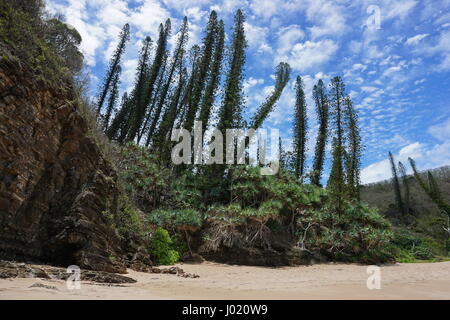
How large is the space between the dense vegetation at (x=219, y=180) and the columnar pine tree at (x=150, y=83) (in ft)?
0.38

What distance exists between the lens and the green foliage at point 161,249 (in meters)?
9.92

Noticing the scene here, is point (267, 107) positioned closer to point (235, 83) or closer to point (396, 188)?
point (235, 83)

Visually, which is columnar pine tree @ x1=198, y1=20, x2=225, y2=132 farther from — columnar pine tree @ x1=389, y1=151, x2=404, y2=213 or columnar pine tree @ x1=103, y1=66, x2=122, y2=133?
columnar pine tree @ x1=389, y1=151, x2=404, y2=213

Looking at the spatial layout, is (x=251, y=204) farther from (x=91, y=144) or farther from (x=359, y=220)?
(x=91, y=144)

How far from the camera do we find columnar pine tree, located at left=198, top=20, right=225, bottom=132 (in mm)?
18016

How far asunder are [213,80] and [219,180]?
7.65 metres

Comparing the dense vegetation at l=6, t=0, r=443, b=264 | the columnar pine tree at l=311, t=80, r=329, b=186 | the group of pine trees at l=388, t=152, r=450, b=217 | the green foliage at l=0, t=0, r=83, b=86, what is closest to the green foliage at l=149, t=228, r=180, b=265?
the dense vegetation at l=6, t=0, r=443, b=264

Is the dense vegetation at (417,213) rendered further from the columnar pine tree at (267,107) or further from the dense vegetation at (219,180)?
the columnar pine tree at (267,107)

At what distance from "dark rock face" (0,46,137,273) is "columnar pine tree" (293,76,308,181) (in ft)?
58.5

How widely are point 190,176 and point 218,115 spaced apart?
4520 millimetres

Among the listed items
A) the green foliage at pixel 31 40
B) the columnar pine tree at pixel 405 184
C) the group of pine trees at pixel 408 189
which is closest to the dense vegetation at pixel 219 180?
the green foliage at pixel 31 40
